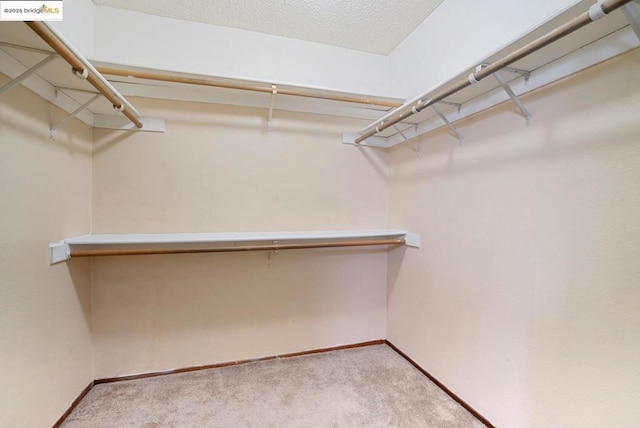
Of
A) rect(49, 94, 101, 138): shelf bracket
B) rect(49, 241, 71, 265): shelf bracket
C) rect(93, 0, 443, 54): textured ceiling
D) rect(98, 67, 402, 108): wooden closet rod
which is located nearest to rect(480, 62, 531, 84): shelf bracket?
rect(98, 67, 402, 108): wooden closet rod

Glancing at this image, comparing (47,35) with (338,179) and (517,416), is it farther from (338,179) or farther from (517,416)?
(517,416)

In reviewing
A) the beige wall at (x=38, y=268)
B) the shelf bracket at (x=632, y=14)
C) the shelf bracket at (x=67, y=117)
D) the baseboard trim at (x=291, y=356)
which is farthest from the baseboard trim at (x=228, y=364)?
the shelf bracket at (x=632, y=14)

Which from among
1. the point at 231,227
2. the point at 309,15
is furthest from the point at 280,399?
the point at 309,15

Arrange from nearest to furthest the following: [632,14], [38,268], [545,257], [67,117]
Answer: [632,14] → [545,257] → [38,268] → [67,117]

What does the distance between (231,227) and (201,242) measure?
356 millimetres

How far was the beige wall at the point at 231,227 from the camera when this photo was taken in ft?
6.54

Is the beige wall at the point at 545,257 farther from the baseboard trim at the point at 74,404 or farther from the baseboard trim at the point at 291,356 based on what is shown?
the baseboard trim at the point at 74,404

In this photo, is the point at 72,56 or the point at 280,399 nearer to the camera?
the point at 72,56

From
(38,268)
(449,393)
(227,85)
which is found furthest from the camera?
(449,393)

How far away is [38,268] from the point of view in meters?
1.42

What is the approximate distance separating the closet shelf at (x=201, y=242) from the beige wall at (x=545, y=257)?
463 millimetres

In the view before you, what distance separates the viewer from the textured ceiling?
183cm

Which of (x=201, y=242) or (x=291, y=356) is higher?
(x=201, y=242)

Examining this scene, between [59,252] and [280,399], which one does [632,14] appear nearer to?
[280,399]
